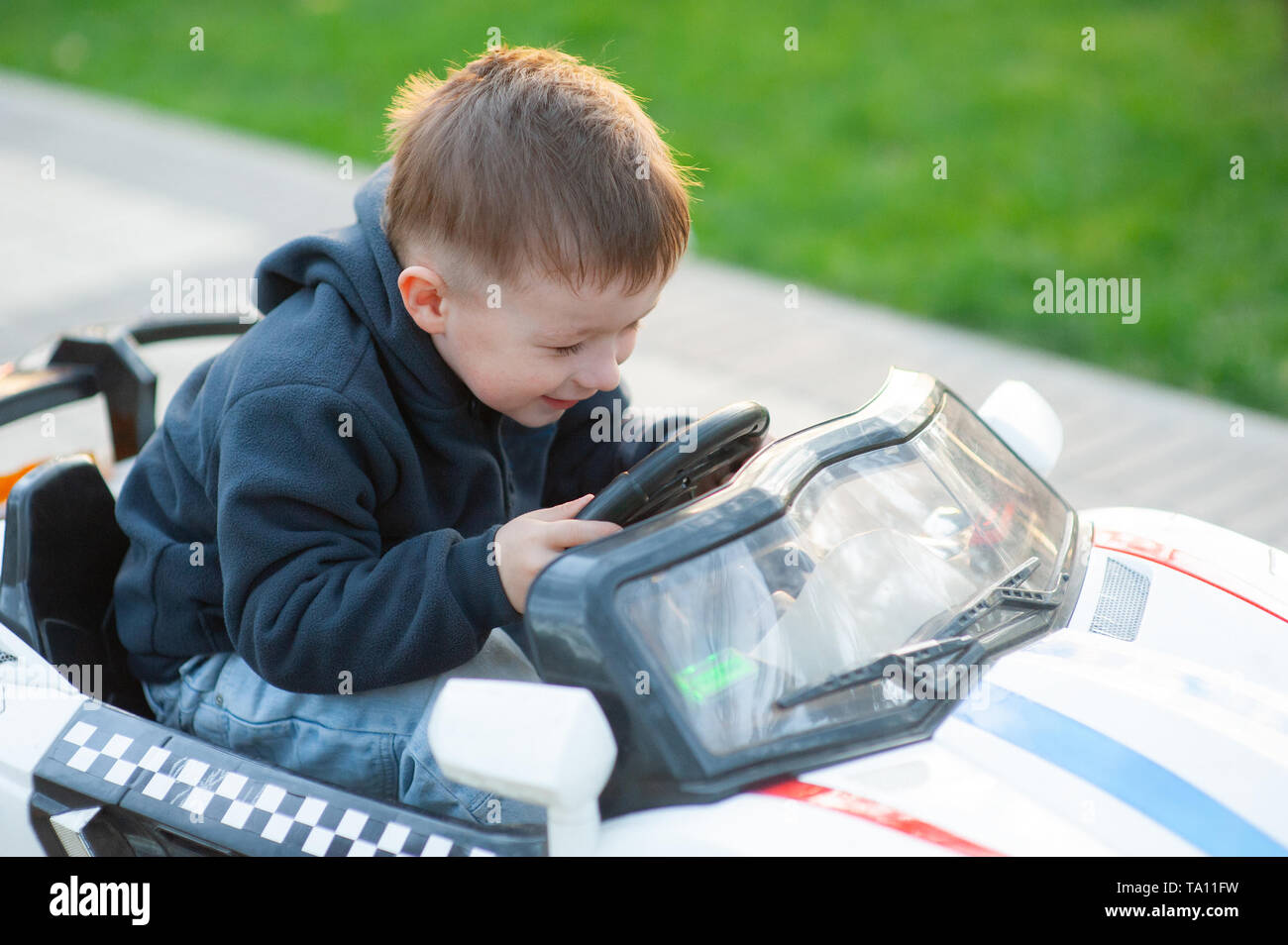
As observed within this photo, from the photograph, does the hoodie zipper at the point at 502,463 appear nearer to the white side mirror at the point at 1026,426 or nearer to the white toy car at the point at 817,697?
the white toy car at the point at 817,697

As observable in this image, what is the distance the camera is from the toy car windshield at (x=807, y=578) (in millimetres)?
1287

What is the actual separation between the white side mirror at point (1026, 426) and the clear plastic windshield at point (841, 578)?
0.35ft

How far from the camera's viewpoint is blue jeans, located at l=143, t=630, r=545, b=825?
1.57 m

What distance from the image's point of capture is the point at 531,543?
1431 millimetres

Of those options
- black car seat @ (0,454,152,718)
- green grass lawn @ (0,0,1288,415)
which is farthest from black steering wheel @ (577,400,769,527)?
green grass lawn @ (0,0,1288,415)

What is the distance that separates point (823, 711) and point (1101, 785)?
28 centimetres

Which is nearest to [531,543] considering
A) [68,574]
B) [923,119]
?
[68,574]

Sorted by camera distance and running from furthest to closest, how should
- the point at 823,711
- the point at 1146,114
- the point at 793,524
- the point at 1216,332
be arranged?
the point at 1146,114 < the point at 1216,332 < the point at 793,524 < the point at 823,711

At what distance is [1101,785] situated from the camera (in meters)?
1.29

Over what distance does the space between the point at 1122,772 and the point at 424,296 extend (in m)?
0.96

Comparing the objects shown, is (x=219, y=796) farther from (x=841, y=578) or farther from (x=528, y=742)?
(x=841, y=578)

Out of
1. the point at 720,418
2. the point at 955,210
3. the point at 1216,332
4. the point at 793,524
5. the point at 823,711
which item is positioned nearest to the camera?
the point at 823,711

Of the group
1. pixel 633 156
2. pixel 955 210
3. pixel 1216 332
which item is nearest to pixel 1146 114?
pixel 955 210
